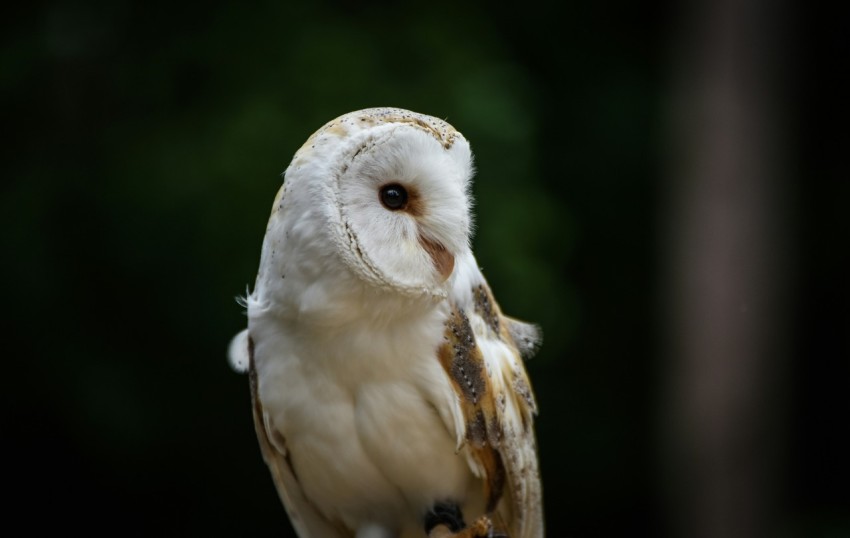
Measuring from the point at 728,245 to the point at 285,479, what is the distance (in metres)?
2.54

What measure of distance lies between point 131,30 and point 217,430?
51.6 inches

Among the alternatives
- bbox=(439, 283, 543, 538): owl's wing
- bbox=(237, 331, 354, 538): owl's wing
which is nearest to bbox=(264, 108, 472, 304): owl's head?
bbox=(439, 283, 543, 538): owl's wing

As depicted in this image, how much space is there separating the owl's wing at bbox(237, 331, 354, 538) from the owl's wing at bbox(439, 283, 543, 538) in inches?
12.4

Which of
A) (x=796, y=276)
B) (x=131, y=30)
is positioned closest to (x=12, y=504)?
(x=131, y=30)

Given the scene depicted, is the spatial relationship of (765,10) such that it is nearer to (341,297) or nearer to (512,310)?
(512,310)

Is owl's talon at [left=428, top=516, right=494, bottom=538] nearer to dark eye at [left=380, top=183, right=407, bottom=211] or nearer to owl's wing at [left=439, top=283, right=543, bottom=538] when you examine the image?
owl's wing at [left=439, top=283, right=543, bottom=538]

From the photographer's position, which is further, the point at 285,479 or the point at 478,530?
the point at 285,479

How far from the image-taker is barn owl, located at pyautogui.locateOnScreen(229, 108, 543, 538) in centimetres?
165

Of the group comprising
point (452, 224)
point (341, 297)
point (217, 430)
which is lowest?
point (217, 430)

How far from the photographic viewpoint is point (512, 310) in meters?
3.29

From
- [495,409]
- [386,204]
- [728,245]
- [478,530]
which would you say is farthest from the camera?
[728,245]

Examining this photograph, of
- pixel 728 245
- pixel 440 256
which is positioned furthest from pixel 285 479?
pixel 728 245

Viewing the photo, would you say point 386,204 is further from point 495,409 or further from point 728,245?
point 728,245

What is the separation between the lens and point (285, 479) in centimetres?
197
